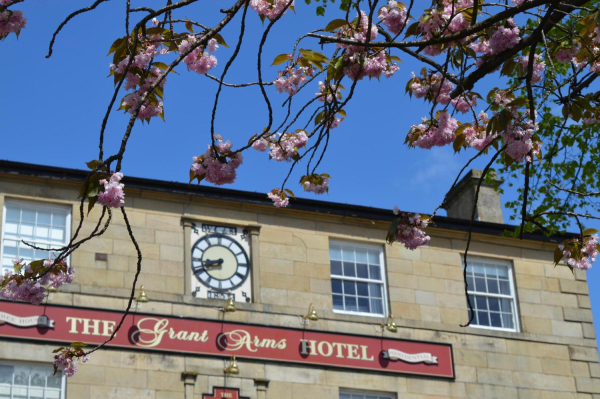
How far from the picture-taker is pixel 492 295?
24.0m

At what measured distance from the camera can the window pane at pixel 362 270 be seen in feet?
76.1

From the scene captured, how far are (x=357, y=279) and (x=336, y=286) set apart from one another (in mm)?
477

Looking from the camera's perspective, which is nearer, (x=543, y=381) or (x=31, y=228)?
(x=31, y=228)

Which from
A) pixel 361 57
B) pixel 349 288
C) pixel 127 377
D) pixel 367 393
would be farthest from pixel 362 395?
pixel 361 57

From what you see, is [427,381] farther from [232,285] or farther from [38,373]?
[38,373]

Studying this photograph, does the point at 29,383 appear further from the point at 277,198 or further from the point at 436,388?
the point at 277,198

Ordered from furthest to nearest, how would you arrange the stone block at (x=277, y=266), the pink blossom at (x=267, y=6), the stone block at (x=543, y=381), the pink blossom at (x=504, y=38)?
the stone block at (x=543, y=381) → the stone block at (x=277, y=266) → the pink blossom at (x=267, y=6) → the pink blossom at (x=504, y=38)

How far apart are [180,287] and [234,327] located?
1328 mm

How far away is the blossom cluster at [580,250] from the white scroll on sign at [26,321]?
38.5 ft

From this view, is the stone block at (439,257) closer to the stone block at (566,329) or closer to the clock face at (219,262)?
the stone block at (566,329)

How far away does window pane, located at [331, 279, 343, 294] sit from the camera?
22844mm

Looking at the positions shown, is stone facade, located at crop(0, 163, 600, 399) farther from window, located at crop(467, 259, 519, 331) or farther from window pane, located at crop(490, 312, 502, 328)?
window pane, located at crop(490, 312, 502, 328)

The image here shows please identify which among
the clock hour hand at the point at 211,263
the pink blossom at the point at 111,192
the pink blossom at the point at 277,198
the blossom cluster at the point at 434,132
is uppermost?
the clock hour hand at the point at 211,263

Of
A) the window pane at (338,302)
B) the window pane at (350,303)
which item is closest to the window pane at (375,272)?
the window pane at (350,303)
